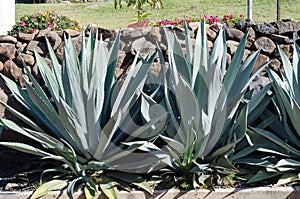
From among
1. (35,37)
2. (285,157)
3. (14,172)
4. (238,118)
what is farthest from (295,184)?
(35,37)

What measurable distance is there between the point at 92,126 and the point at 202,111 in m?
0.73

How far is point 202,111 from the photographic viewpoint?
3.10 meters

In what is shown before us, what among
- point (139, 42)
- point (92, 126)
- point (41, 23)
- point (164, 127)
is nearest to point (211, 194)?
point (164, 127)

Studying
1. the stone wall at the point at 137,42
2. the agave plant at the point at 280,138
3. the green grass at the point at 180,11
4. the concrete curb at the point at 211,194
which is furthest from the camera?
the green grass at the point at 180,11

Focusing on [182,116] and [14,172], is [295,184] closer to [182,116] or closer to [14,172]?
[182,116]

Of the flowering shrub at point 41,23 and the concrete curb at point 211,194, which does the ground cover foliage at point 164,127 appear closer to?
the concrete curb at point 211,194

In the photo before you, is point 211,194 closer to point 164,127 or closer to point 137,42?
point 164,127

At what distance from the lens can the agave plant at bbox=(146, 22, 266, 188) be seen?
3227 millimetres

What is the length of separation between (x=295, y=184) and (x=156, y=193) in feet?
3.02

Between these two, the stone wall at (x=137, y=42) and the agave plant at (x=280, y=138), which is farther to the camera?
the stone wall at (x=137, y=42)

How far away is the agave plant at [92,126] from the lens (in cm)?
321

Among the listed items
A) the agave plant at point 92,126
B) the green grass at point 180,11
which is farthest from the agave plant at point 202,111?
the green grass at point 180,11

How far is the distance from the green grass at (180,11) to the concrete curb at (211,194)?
36.9 ft

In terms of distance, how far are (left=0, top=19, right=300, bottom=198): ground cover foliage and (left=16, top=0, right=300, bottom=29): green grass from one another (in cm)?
1086
